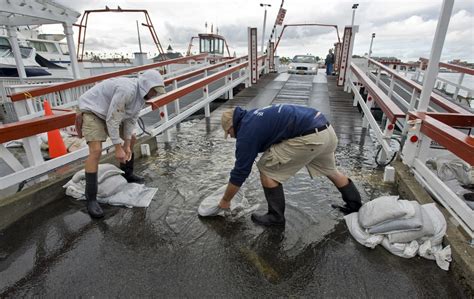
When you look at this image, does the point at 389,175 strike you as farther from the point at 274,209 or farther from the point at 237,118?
the point at 237,118

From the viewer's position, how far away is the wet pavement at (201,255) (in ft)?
6.86

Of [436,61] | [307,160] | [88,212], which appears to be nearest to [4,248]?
[88,212]

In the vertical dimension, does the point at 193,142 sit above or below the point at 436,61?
below

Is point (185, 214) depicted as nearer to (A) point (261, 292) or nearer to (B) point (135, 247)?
(B) point (135, 247)

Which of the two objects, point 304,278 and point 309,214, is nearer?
point 304,278

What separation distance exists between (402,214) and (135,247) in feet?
7.81

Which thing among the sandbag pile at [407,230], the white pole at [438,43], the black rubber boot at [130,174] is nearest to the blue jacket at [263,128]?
the sandbag pile at [407,230]

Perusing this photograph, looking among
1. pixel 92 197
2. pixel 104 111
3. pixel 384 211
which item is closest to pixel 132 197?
pixel 92 197

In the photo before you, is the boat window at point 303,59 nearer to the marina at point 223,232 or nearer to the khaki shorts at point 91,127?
the marina at point 223,232

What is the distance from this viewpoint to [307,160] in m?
2.62

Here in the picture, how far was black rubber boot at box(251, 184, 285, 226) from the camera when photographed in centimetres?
274

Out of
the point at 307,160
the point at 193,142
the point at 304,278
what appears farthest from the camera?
the point at 193,142

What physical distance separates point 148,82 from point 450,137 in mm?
2889

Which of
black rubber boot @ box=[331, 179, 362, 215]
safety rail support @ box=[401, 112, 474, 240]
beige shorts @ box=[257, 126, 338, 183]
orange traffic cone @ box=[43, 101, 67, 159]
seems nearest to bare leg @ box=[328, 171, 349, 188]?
black rubber boot @ box=[331, 179, 362, 215]
